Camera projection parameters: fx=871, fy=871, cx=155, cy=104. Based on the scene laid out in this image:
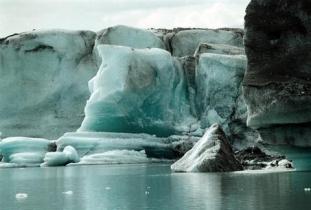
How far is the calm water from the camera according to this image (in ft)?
49.5

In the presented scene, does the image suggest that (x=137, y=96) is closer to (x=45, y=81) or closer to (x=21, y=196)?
(x=45, y=81)

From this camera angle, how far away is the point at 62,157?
35.5 metres

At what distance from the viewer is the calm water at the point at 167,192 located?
594 inches

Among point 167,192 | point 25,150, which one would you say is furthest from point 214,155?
point 25,150

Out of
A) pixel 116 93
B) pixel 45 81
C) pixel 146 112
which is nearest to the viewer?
pixel 116 93

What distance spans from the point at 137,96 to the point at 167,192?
19.4 m

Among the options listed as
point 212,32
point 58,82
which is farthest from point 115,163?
point 212,32

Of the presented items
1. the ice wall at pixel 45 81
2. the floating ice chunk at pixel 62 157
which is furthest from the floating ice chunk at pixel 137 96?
the ice wall at pixel 45 81

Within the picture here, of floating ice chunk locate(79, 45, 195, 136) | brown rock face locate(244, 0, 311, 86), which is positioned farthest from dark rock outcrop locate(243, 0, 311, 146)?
floating ice chunk locate(79, 45, 195, 136)

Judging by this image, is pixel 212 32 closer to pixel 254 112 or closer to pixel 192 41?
pixel 192 41

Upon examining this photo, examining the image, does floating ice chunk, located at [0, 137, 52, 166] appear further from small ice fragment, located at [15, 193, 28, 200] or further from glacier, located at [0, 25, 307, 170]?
small ice fragment, located at [15, 193, 28, 200]

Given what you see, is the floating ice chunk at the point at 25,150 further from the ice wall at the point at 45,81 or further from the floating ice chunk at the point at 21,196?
the floating ice chunk at the point at 21,196

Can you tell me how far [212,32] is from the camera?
155ft

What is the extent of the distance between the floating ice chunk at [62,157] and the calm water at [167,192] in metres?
10.7
